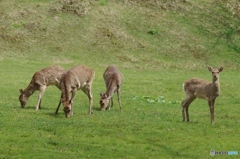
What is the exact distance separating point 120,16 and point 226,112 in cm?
2668

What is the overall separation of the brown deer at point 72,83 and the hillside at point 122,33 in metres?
19.5

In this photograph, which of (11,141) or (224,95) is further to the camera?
(224,95)

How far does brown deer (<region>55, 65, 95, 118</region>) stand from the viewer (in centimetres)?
1917

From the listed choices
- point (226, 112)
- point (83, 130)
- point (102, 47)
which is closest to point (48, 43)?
point (102, 47)

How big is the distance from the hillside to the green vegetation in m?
0.08

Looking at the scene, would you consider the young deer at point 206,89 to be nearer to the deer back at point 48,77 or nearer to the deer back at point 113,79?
the deer back at point 113,79

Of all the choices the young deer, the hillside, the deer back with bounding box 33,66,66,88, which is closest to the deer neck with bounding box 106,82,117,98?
the deer back with bounding box 33,66,66,88

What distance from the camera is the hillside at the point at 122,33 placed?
42.7 meters

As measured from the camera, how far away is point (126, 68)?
40469mm

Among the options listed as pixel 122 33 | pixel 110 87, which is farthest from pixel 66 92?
pixel 122 33

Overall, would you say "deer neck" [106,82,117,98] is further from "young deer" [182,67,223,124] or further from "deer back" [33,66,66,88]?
"young deer" [182,67,223,124]

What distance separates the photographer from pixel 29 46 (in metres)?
43.4

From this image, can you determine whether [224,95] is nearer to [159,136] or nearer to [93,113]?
[93,113]

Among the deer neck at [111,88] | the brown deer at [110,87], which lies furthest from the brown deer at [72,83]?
the deer neck at [111,88]
